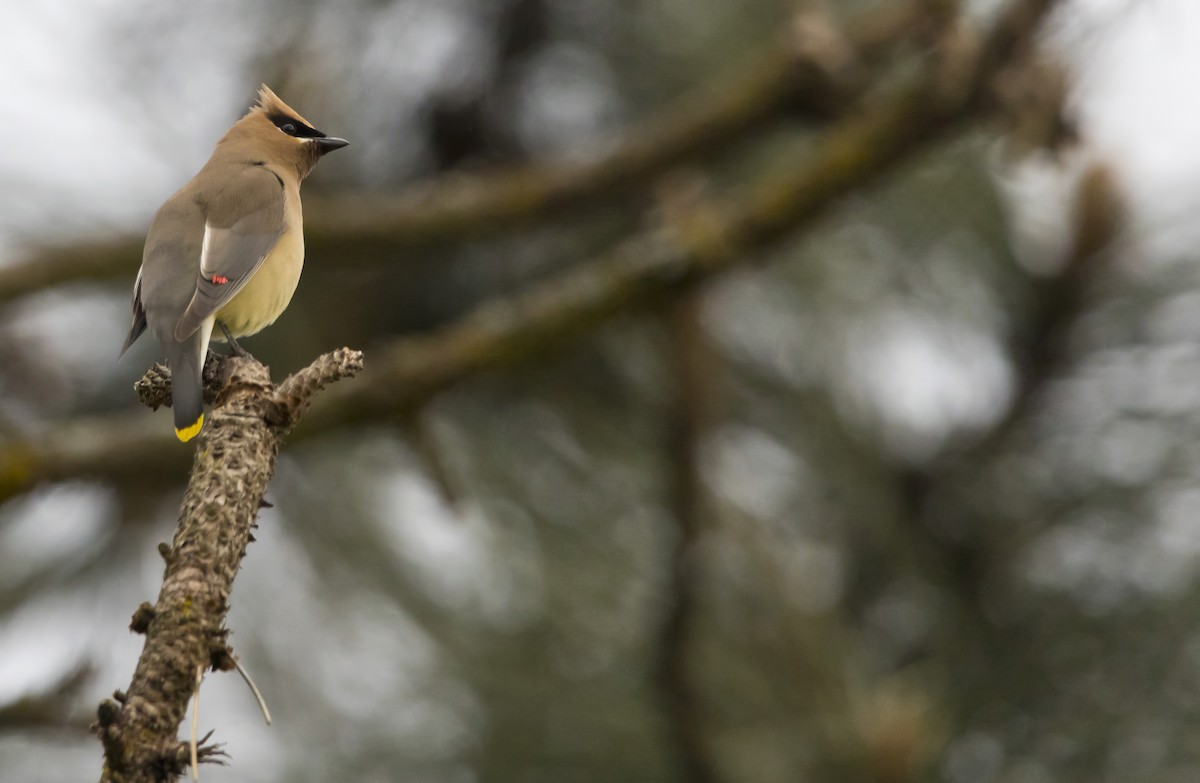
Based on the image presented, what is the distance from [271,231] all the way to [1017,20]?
2.68m

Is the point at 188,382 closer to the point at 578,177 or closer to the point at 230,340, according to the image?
the point at 230,340

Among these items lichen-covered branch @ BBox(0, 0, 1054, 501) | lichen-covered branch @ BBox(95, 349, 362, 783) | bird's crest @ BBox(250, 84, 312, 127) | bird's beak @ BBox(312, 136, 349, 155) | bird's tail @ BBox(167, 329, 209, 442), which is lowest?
lichen-covered branch @ BBox(95, 349, 362, 783)

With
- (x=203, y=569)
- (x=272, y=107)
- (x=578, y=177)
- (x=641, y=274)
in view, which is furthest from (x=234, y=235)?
(x=578, y=177)

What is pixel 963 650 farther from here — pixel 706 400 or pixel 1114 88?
pixel 1114 88

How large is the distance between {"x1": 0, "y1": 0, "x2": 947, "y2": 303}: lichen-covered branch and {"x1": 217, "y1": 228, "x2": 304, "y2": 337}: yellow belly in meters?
1.48

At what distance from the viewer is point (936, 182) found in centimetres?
481

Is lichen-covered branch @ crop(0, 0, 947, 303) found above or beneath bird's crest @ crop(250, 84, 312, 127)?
above

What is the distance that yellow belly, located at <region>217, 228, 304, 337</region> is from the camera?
6.72 ft

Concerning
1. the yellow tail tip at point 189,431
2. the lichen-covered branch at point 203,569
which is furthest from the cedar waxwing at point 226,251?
the lichen-covered branch at point 203,569

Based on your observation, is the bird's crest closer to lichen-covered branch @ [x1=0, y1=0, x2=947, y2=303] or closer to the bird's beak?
the bird's beak

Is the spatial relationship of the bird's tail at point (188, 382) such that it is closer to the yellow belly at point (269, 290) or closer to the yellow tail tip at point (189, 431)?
the yellow tail tip at point (189, 431)

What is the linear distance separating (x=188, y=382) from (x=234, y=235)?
423mm

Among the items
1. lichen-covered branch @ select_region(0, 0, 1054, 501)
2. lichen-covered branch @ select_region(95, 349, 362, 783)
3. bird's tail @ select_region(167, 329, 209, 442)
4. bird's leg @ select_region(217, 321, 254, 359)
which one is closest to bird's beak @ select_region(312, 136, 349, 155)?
bird's leg @ select_region(217, 321, 254, 359)

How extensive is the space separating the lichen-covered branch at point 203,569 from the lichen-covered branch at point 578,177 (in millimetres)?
2049
